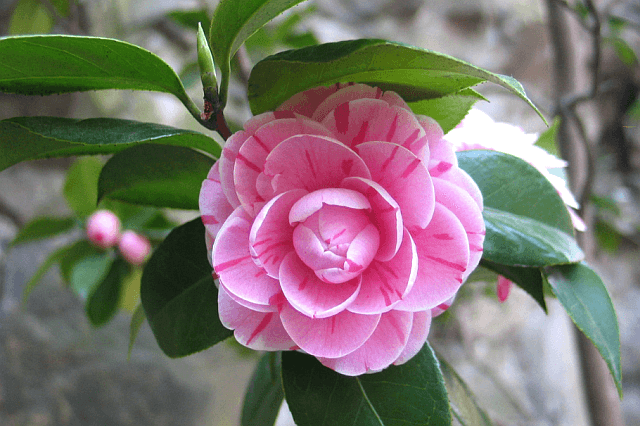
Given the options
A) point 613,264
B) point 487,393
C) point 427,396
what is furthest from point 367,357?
point 613,264

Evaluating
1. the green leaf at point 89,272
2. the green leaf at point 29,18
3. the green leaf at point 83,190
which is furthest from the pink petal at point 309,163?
the green leaf at point 29,18

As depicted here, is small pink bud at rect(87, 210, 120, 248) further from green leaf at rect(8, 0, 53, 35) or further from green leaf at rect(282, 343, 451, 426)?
green leaf at rect(282, 343, 451, 426)

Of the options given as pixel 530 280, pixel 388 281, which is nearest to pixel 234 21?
pixel 388 281

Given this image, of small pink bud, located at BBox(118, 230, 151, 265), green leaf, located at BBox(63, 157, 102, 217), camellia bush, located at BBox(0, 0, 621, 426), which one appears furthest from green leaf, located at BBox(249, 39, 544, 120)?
green leaf, located at BBox(63, 157, 102, 217)

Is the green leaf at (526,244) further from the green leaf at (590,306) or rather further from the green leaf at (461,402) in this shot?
the green leaf at (461,402)

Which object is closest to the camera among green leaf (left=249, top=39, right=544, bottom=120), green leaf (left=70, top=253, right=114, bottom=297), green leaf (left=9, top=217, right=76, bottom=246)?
green leaf (left=249, top=39, right=544, bottom=120)

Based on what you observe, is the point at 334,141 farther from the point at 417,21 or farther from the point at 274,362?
the point at 417,21
